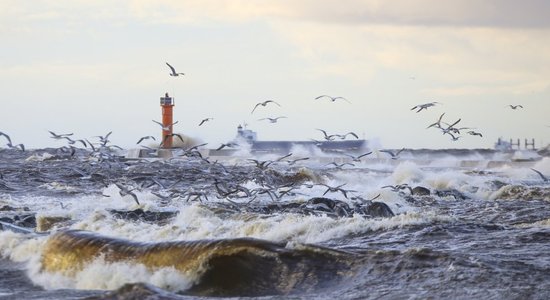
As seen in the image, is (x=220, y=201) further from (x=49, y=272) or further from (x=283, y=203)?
(x=49, y=272)

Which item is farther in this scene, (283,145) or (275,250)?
(283,145)

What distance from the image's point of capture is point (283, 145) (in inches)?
3396

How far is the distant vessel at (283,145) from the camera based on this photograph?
266ft

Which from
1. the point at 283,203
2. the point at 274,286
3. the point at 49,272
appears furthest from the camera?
the point at 283,203

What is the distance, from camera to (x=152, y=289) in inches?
388

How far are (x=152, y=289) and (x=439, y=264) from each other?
3.48m

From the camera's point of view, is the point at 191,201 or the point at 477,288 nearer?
the point at 477,288

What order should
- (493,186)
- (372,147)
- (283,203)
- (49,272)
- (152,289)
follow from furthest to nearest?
(372,147) → (493,186) → (283,203) → (49,272) → (152,289)

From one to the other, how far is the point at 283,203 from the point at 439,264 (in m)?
9.89

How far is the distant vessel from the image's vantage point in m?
81.2

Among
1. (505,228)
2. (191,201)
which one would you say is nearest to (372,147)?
(191,201)

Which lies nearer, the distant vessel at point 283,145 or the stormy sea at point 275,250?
the stormy sea at point 275,250

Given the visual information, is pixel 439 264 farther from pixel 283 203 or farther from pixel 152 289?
pixel 283 203

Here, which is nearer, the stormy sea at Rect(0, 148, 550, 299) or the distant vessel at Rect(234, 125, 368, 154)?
the stormy sea at Rect(0, 148, 550, 299)
